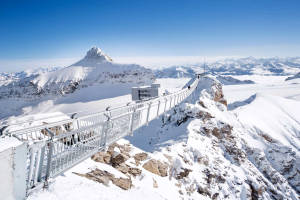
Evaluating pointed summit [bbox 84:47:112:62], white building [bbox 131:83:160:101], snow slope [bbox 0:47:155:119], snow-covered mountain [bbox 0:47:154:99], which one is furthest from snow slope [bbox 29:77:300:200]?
pointed summit [bbox 84:47:112:62]

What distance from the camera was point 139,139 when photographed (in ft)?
59.7

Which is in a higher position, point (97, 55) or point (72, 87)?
point (97, 55)

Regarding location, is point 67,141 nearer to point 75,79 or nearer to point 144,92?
point 144,92

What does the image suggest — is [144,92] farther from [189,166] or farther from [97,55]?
[97,55]

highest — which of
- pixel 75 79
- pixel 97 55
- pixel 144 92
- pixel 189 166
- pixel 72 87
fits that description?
pixel 97 55

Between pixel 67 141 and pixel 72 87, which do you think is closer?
pixel 67 141

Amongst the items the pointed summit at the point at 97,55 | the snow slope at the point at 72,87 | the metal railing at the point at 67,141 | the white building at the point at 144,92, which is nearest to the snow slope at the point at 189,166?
the metal railing at the point at 67,141

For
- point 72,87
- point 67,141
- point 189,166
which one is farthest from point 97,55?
point 67,141

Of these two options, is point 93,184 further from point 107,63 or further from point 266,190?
point 107,63

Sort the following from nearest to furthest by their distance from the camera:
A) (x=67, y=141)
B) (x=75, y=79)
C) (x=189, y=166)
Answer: (x=67, y=141), (x=189, y=166), (x=75, y=79)

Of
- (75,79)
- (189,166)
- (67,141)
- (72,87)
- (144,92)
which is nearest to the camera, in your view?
(67,141)

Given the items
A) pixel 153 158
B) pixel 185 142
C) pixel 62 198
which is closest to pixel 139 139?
pixel 185 142

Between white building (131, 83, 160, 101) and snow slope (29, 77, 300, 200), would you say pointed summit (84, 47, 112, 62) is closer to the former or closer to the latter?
white building (131, 83, 160, 101)

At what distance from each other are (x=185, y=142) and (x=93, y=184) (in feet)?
31.2
